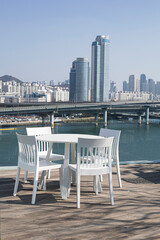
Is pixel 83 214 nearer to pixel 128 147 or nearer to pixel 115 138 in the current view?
pixel 115 138

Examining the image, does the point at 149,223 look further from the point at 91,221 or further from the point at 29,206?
the point at 29,206

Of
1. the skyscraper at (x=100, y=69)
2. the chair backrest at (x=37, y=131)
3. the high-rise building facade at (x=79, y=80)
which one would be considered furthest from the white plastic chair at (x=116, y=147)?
the skyscraper at (x=100, y=69)

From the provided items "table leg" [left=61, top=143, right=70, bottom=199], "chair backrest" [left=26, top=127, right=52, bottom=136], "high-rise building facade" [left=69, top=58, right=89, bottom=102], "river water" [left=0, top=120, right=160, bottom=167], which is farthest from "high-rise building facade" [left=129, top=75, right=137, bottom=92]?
"table leg" [left=61, top=143, right=70, bottom=199]

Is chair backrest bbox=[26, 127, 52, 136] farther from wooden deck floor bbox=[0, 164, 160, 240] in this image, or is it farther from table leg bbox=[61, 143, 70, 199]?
table leg bbox=[61, 143, 70, 199]

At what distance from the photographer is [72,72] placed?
107m

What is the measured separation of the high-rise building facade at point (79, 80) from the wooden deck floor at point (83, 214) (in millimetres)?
95278

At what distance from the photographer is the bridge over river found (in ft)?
103

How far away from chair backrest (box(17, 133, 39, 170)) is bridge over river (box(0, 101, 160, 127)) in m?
27.5

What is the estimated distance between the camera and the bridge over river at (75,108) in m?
31.3

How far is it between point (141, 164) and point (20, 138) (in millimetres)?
2283

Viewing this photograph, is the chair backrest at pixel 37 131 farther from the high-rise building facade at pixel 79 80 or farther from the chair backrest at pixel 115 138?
the high-rise building facade at pixel 79 80

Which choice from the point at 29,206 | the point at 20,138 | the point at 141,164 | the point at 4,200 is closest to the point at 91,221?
the point at 29,206

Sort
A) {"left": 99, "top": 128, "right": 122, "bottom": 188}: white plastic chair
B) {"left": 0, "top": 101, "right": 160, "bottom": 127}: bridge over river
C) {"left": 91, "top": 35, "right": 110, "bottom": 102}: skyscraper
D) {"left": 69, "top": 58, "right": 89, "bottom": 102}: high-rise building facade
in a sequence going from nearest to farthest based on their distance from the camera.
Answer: {"left": 99, "top": 128, "right": 122, "bottom": 188}: white plastic chair, {"left": 0, "top": 101, "right": 160, "bottom": 127}: bridge over river, {"left": 69, "top": 58, "right": 89, "bottom": 102}: high-rise building facade, {"left": 91, "top": 35, "right": 110, "bottom": 102}: skyscraper

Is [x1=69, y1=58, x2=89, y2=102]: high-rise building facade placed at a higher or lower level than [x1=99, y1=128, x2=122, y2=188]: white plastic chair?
higher
